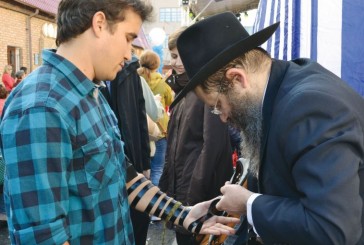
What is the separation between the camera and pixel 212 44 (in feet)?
5.24

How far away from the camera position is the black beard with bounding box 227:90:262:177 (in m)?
1.56

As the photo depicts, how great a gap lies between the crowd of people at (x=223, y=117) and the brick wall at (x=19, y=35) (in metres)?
13.6

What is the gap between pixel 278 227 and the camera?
1.33 metres

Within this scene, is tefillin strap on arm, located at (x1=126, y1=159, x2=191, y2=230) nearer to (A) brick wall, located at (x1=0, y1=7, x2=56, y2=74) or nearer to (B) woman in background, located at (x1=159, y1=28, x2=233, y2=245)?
(B) woman in background, located at (x1=159, y1=28, x2=233, y2=245)

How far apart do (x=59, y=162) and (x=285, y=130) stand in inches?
29.4

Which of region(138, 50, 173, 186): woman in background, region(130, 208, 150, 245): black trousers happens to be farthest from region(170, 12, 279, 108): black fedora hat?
region(138, 50, 173, 186): woman in background

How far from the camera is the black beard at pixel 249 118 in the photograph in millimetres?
1558

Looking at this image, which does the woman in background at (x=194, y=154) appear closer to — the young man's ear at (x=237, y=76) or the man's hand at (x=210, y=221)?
the man's hand at (x=210, y=221)

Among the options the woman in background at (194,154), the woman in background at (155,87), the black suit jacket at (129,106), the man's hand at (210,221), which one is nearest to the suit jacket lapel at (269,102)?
the man's hand at (210,221)

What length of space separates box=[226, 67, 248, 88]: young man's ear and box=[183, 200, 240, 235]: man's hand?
29.7 inches

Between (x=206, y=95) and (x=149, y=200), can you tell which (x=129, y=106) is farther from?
(x=206, y=95)

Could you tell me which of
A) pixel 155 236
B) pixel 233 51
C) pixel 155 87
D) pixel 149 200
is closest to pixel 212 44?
pixel 233 51

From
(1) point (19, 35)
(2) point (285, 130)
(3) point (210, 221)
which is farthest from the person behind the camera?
(1) point (19, 35)

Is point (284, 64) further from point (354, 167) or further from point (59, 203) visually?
point (59, 203)
